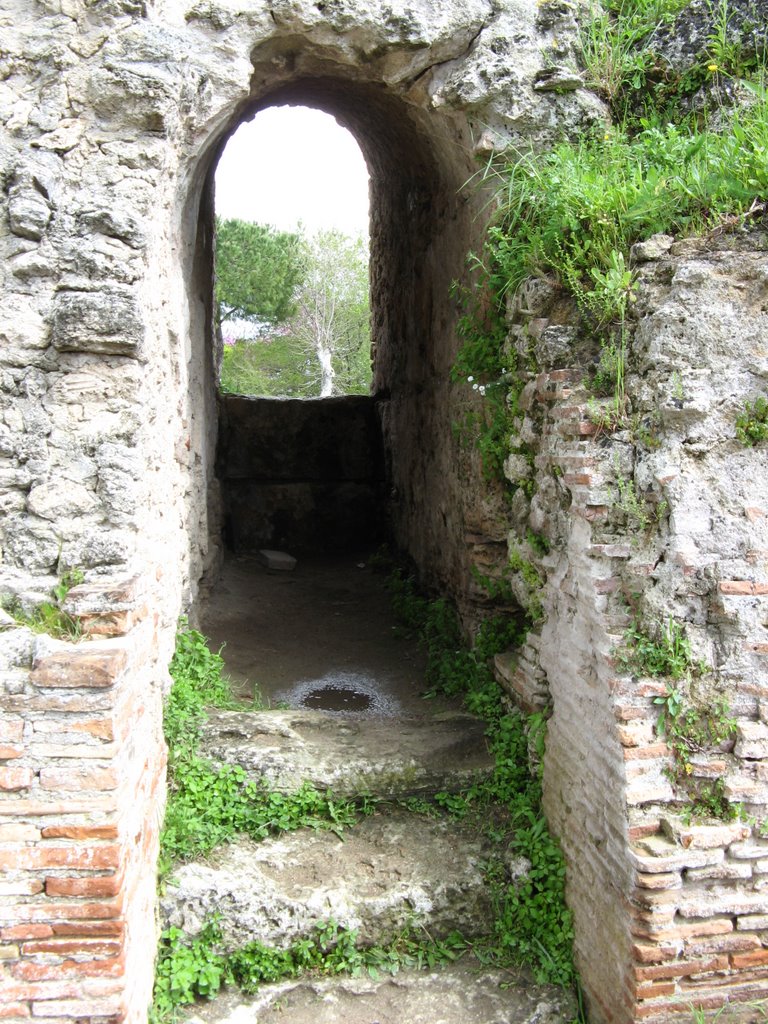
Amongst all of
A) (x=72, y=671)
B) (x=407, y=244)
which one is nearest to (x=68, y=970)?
(x=72, y=671)

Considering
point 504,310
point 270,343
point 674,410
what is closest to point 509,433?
point 504,310

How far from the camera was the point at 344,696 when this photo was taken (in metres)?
4.89

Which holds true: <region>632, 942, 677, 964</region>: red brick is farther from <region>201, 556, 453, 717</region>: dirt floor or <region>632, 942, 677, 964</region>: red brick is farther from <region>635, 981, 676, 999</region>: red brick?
<region>201, 556, 453, 717</region>: dirt floor

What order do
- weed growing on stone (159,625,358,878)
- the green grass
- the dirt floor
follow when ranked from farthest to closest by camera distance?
the dirt floor, weed growing on stone (159,625,358,878), the green grass

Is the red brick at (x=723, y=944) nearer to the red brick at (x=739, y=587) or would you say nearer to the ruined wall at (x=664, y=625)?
the ruined wall at (x=664, y=625)

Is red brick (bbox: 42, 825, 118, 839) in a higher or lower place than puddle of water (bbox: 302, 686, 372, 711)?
higher

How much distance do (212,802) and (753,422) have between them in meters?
→ 2.56

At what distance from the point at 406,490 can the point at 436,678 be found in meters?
2.17

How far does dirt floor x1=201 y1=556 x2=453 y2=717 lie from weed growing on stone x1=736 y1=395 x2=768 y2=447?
2.14m

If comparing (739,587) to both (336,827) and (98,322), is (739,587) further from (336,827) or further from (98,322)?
(98,322)

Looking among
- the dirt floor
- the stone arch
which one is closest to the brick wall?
the dirt floor

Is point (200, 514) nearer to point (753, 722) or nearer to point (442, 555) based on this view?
point (442, 555)

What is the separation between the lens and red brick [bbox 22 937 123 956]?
2.50 metres

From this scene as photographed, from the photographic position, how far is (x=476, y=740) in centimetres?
396
